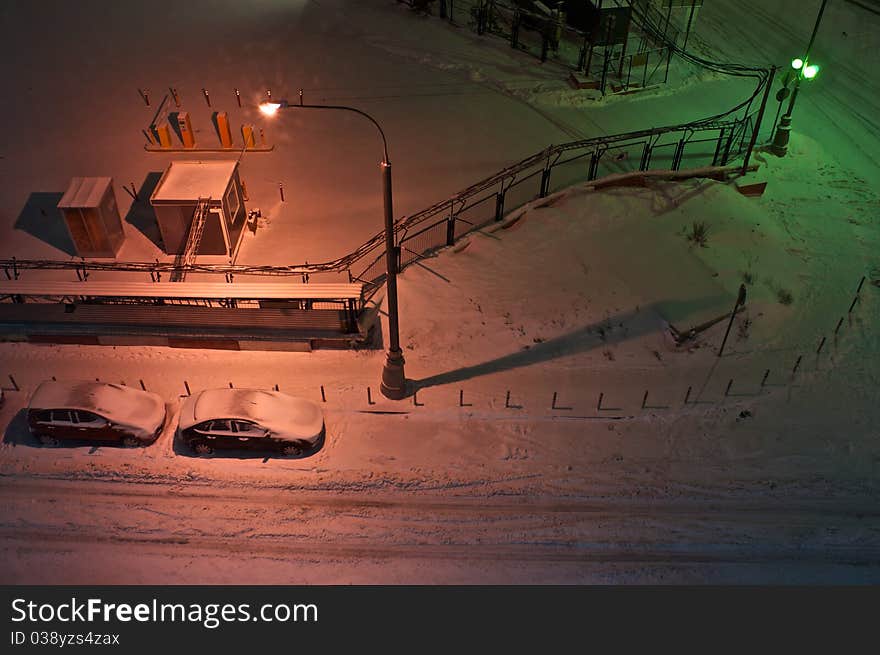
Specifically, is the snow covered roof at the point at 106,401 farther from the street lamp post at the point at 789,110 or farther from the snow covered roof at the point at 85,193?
the street lamp post at the point at 789,110

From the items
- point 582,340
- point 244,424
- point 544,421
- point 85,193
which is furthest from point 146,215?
point 544,421

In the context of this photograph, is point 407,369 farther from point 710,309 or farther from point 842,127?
point 842,127

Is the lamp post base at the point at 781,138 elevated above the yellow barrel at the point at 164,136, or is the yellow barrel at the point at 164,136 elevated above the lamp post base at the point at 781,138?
the lamp post base at the point at 781,138

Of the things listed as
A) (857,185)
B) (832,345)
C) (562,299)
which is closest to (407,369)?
(562,299)

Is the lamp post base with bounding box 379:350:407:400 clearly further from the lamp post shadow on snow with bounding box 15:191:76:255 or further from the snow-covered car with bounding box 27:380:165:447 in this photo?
the lamp post shadow on snow with bounding box 15:191:76:255

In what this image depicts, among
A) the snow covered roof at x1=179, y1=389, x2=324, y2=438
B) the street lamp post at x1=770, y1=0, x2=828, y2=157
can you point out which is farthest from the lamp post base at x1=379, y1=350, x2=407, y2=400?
the street lamp post at x1=770, y1=0, x2=828, y2=157

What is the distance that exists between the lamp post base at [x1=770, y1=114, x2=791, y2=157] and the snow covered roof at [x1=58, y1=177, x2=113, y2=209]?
21.6 m

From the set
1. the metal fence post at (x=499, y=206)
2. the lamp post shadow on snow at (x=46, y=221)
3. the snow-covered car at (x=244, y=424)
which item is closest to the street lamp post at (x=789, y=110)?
the metal fence post at (x=499, y=206)

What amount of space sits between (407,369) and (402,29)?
21.0 m

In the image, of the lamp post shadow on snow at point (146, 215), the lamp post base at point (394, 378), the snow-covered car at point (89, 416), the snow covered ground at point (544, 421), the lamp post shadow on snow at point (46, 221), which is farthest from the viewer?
the lamp post shadow on snow at point (146, 215)

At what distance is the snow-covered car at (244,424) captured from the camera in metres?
14.4

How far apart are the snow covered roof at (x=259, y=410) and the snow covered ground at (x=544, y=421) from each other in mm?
678

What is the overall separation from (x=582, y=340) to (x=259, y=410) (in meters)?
8.09

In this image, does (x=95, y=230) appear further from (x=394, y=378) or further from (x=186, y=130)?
(x=394, y=378)
